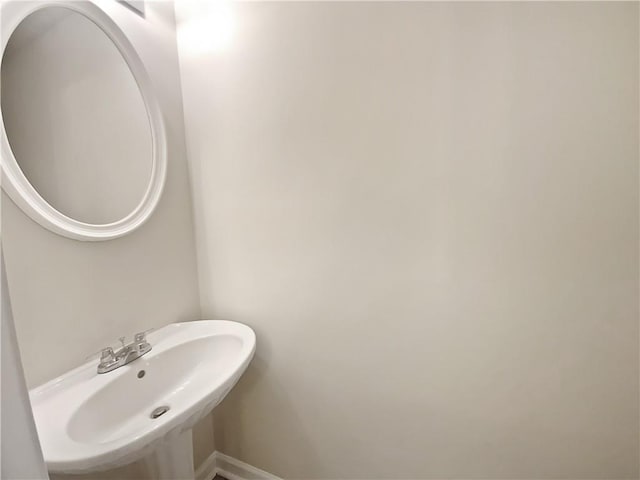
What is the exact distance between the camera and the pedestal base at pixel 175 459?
3.18ft

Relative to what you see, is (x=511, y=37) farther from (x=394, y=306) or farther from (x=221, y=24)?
(x=221, y=24)

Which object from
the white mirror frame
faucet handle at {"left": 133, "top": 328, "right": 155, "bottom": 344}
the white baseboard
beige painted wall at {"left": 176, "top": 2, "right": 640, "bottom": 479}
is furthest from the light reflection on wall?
the white baseboard

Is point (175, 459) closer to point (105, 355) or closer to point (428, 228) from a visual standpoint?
point (105, 355)

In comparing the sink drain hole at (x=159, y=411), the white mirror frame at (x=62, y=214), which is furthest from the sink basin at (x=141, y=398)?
the white mirror frame at (x=62, y=214)

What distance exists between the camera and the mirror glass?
0.80 metres

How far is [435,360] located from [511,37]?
936 mm

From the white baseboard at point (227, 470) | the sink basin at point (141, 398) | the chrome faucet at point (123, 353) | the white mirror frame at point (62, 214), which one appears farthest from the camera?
Answer: the white baseboard at point (227, 470)

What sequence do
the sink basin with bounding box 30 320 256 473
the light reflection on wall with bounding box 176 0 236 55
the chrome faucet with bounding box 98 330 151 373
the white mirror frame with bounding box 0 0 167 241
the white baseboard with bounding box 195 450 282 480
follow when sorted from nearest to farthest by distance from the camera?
the sink basin with bounding box 30 320 256 473 → the white mirror frame with bounding box 0 0 167 241 → the chrome faucet with bounding box 98 330 151 373 → the light reflection on wall with bounding box 176 0 236 55 → the white baseboard with bounding box 195 450 282 480

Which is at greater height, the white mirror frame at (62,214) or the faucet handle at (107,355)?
the white mirror frame at (62,214)

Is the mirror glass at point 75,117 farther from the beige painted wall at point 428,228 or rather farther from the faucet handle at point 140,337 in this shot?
the faucet handle at point 140,337

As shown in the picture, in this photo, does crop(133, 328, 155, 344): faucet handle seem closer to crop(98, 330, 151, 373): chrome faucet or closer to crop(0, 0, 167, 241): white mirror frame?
crop(98, 330, 151, 373): chrome faucet

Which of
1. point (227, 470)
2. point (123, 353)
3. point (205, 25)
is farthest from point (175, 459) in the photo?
point (205, 25)

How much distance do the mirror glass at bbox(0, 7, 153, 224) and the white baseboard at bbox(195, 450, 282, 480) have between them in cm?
113

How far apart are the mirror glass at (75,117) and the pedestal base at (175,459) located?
742 millimetres
